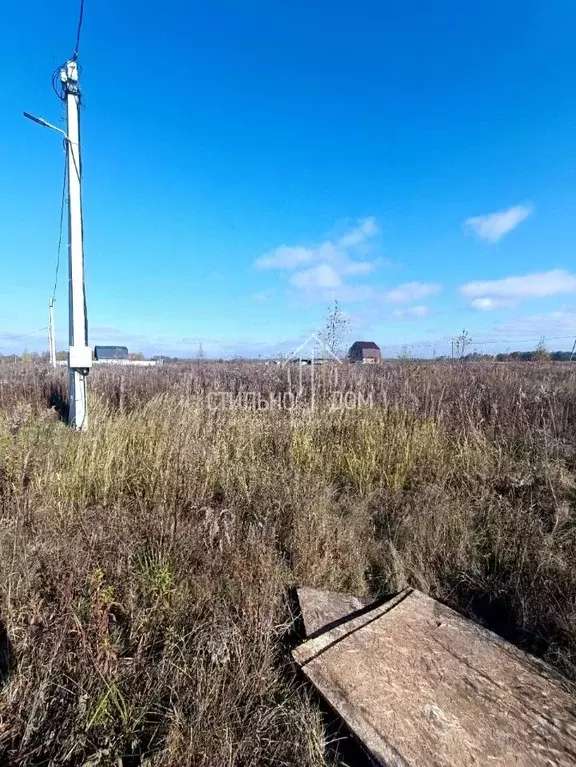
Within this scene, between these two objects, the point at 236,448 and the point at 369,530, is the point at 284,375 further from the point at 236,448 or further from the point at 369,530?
the point at 369,530

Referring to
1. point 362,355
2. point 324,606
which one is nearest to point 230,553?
point 324,606

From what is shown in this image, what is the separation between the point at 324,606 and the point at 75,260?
15.9 ft

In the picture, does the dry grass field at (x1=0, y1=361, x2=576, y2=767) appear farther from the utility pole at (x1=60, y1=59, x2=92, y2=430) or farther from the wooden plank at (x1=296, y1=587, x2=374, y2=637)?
the utility pole at (x1=60, y1=59, x2=92, y2=430)

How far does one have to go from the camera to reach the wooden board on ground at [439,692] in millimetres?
1352

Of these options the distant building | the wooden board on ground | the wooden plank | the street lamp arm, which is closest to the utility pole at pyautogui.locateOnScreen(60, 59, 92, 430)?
the street lamp arm

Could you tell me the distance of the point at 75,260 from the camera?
15.3ft

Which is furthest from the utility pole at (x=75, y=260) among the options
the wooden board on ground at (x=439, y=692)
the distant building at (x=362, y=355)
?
the distant building at (x=362, y=355)

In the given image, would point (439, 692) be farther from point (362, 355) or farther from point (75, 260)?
point (362, 355)

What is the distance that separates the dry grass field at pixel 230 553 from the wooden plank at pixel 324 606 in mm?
109

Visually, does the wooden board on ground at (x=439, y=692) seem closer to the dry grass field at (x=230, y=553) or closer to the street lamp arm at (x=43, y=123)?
the dry grass field at (x=230, y=553)

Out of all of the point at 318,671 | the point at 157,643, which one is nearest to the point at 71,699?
the point at 157,643

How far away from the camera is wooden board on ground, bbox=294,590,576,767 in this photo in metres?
1.35

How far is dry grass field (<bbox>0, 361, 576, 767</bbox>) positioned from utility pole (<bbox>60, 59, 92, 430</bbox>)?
33 centimetres

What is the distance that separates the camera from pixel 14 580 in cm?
191
